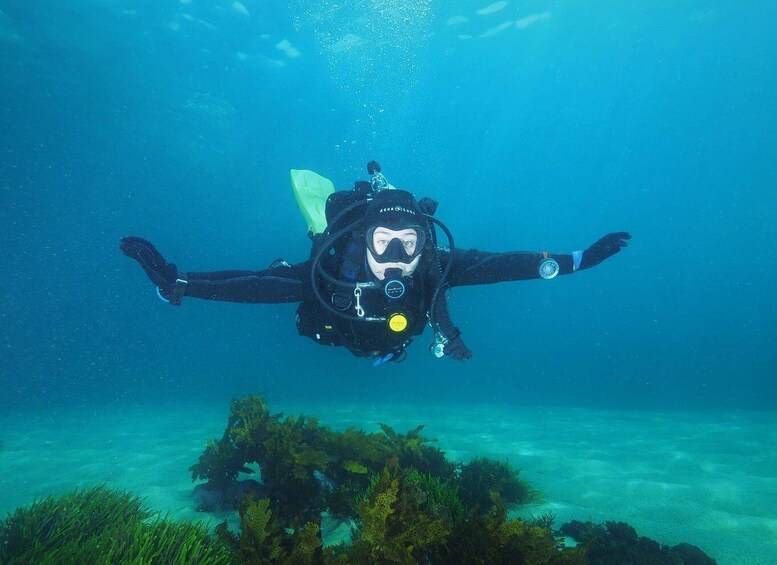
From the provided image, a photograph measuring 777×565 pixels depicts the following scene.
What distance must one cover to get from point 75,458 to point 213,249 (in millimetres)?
90391

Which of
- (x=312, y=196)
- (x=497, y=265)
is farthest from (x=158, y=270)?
(x=312, y=196)

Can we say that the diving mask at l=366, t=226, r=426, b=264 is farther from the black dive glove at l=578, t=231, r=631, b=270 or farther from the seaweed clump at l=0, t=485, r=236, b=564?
the seaweed clump at l=0, t=485, r=236, b=564

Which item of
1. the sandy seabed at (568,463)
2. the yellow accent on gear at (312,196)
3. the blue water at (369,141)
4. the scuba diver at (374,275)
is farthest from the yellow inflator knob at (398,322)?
the blue water at (369,141)

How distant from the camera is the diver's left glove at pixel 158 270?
4.71m

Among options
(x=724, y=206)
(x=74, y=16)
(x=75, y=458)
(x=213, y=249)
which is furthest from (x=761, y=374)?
(x=213, y=249)

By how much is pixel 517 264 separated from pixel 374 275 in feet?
7.19

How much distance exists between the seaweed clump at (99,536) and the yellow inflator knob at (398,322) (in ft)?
8.77

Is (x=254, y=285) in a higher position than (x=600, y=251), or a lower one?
lower

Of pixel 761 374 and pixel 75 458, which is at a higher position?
pixel 761 374

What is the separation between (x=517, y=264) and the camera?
5754 millimetres

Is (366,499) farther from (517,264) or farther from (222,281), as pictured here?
(517,264)

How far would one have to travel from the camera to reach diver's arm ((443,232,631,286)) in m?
5.65

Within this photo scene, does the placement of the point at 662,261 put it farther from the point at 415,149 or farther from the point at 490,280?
the point at 490,280

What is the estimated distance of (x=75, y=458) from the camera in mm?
9688
